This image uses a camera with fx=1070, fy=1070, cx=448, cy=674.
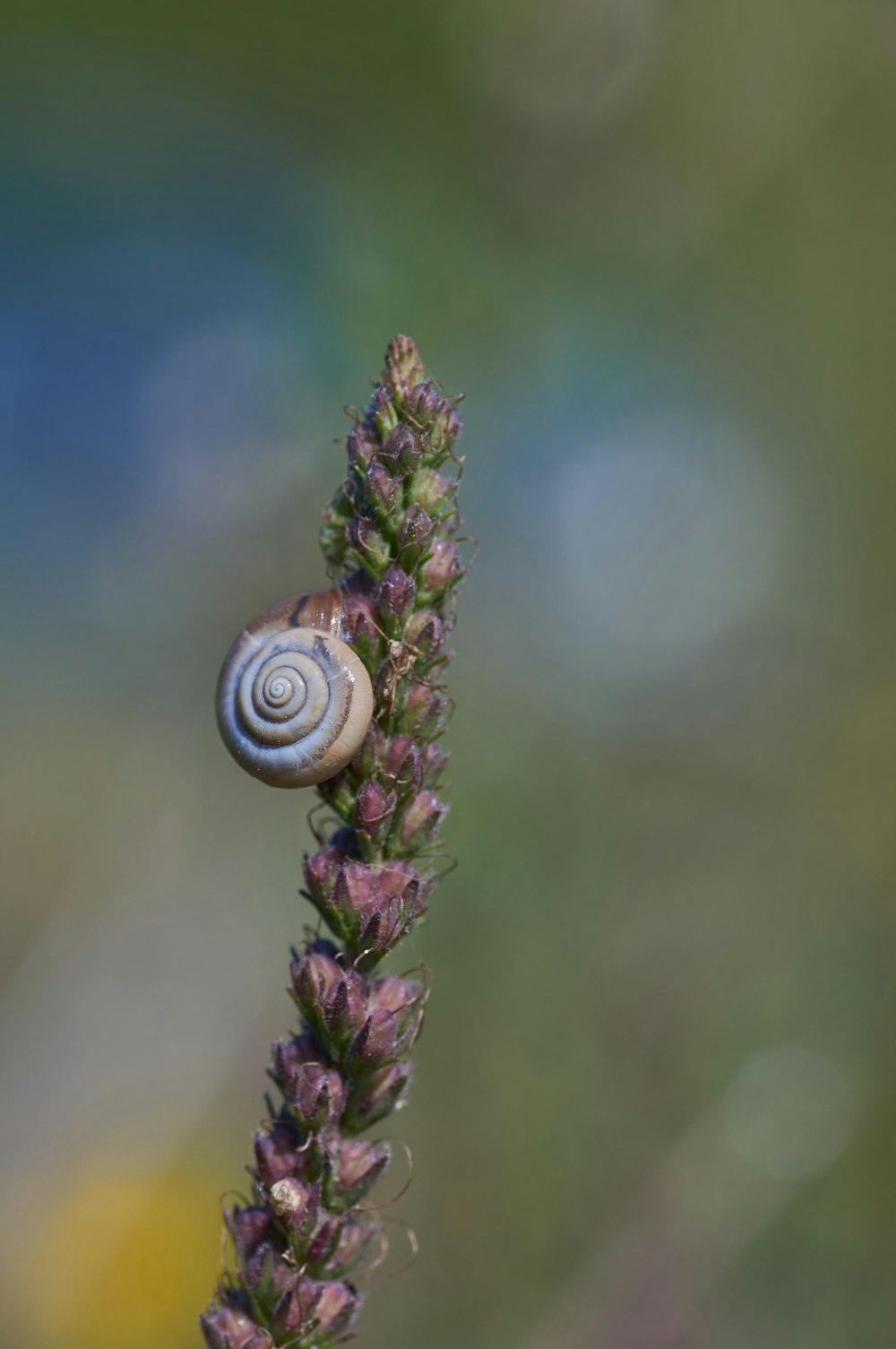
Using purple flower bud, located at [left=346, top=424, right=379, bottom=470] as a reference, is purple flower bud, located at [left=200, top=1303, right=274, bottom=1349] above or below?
below

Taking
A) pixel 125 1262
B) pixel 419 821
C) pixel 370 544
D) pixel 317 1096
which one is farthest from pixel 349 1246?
pixel 125 1262

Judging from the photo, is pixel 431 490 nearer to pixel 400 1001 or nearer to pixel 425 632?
pixel 425 632

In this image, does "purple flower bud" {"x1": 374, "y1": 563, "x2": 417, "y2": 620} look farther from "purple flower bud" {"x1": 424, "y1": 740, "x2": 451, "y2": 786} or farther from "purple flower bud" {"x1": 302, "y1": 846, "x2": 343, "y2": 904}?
"purple flower bud" {"x1": 302, "y1": 846, "x2": 343, "y2": 904}

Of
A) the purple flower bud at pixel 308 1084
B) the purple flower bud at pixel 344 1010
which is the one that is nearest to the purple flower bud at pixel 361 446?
the purple flower bud at pixel 344 1010

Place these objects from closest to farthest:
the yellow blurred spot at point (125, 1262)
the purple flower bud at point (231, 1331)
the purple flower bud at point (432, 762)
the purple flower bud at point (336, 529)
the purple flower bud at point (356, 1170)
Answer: the purple flower bud at point (231, 1331) < the purple flower bud at point (356, 1170) < the purple flower bud at point (432, 762) < the purple flower bud at point (336, 529) < the yellow blurred spot at point (125, 1262)

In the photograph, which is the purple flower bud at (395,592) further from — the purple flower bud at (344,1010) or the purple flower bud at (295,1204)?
the purple flower bud at (295,1204)

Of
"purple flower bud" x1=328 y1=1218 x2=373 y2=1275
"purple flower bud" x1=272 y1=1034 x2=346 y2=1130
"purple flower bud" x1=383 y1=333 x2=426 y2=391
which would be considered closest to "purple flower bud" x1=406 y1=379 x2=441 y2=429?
"purple flower bud" x1=383 y1=333 x2=426 y2=391
